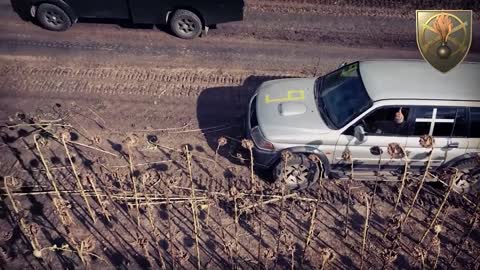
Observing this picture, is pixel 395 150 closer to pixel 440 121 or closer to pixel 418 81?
pixel 440 121

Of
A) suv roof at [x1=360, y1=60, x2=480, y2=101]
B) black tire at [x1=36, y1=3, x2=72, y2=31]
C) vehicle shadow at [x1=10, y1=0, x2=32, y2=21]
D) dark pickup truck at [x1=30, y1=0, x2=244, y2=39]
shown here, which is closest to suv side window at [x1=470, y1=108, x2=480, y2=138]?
suv roof at [x1=360, y1=60, x2=480, y2=101]

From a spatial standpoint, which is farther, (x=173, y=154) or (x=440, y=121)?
(x=173, y=154)

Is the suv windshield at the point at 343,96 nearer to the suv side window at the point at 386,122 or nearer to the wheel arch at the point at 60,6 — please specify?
the suv side window at the point at 386,122

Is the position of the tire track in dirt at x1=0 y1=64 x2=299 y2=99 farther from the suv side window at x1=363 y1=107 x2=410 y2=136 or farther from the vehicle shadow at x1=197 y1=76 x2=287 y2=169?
the suv side window at x1=363 y1=107 x2=410 y2=136

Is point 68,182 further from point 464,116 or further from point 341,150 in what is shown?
point 464,116

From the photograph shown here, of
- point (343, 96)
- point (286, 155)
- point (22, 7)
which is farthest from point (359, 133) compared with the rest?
point (22, 7)

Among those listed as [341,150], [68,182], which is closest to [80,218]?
[68,182]

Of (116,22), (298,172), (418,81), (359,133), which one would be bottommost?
(298,172)
